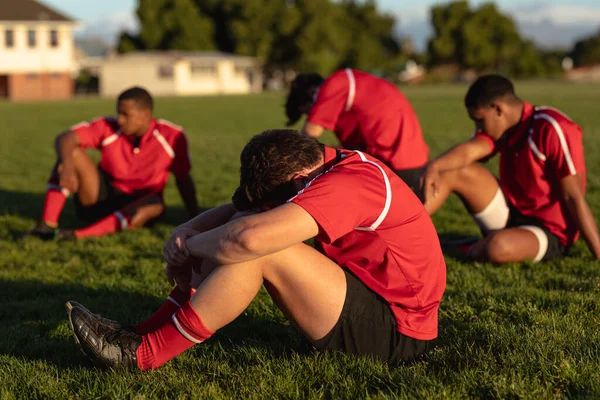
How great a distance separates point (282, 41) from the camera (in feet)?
249

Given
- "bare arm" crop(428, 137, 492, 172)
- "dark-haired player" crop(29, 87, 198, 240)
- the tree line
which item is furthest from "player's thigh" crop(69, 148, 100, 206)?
the tree line

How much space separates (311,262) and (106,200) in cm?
499

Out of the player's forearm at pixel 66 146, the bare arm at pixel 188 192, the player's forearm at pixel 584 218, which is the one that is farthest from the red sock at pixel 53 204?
the player's forearm at pixel 584 218

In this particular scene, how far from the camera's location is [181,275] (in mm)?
3541

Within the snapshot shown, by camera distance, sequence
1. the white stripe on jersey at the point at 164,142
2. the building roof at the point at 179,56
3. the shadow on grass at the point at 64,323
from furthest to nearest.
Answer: the building roof at the point at 179,56
the white stripe on jersey at the point at 164,142
the shadow on grass at the point at 64,323

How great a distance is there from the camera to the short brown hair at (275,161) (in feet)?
9.87

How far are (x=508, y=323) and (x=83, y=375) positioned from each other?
90.6 inches

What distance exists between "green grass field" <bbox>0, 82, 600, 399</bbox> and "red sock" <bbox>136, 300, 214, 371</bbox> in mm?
85

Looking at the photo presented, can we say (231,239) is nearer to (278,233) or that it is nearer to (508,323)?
(278,233)

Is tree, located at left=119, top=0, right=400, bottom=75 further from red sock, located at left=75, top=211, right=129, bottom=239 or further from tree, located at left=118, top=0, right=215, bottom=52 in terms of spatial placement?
red sock, located at left=75, top=211, right=129, bottom=239

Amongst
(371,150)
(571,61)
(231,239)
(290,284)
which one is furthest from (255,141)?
(571,61)

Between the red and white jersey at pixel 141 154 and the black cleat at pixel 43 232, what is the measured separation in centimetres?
86

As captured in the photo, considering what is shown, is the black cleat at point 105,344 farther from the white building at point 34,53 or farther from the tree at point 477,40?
the tree at point 477,40

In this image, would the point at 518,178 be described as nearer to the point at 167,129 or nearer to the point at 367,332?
the point at 367,332
